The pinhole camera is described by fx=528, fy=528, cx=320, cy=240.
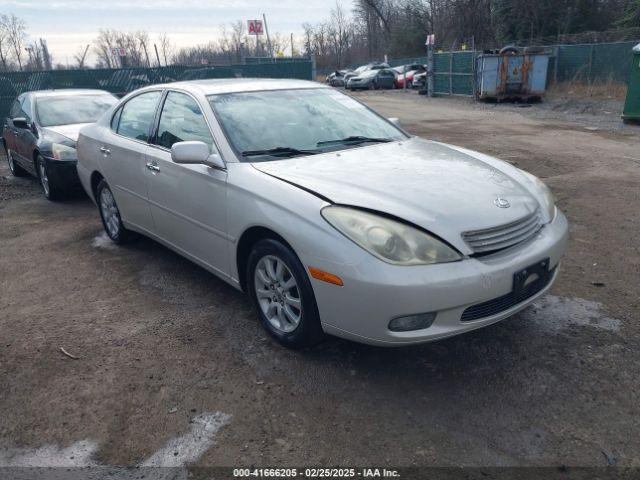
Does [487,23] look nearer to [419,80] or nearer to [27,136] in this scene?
[419,80]

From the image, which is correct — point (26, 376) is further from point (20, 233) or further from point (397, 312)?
point (20, 233)

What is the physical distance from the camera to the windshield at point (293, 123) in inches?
143

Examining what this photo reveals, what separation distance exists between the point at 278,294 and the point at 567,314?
1982 mm

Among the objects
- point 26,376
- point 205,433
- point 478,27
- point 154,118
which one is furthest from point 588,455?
point 478,27

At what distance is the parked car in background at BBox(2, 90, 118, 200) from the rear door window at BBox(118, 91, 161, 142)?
2763 mm

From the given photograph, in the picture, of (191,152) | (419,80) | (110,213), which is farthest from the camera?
(419,80)

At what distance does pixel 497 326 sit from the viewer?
347 cm

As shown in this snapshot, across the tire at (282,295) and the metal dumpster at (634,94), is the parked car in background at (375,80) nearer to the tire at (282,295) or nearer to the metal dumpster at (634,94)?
the metal dumpster at (634,94)

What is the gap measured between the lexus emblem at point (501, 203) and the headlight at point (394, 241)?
0.50 m

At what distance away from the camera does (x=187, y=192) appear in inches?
151

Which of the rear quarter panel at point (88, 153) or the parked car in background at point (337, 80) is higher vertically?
the rear quarter panel at point (88, 153)

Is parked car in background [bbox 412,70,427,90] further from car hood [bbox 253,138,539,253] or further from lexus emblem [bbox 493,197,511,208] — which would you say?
lexus emblem [bbox 493,197,511,208]

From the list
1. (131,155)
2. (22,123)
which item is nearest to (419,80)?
(22,123)

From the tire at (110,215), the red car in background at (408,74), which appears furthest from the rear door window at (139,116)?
the red car in background at (408,74)
